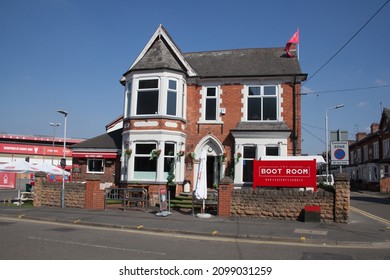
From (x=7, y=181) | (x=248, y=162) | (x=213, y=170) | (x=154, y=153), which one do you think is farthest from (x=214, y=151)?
(x=7, y=181)

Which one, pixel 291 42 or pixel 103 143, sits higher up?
pixel 291 42

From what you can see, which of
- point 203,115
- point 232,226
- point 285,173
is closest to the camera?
point 232,226

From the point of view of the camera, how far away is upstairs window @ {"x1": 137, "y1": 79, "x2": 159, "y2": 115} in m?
20.7

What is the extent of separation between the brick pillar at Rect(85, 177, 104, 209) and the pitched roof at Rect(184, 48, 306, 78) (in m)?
9.18

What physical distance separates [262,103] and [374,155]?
36.7m

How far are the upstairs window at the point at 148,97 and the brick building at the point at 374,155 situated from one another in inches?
1264

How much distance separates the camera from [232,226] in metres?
13.2

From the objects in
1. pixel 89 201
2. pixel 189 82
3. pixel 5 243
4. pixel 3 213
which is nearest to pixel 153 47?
pixel 189 82

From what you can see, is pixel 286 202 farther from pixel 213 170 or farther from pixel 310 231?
pixel 213 170

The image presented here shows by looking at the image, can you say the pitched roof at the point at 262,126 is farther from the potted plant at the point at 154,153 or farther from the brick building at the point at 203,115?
the potted plant at the point at 154,153

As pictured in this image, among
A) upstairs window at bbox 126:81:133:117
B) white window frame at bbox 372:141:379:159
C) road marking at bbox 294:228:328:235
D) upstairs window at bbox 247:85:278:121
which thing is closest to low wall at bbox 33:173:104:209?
upstairs window at bbox 126:81:133:117

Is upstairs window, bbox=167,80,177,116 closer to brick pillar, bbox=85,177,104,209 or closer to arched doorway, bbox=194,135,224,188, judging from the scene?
arched doorway, bbox=194,135,224,188

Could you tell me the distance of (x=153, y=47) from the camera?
2216 cm
